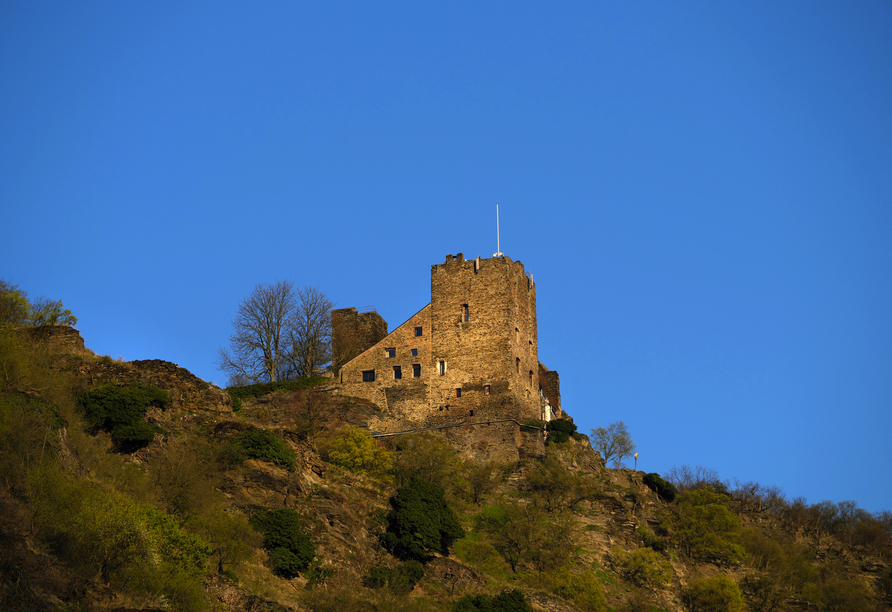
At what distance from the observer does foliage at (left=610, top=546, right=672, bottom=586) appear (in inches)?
1877

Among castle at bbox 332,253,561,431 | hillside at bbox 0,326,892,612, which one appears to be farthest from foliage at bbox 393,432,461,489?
castle at bbox 332,253,561,431

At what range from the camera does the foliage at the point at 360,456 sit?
45875 millimetres

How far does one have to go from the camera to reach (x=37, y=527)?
25.8 metres

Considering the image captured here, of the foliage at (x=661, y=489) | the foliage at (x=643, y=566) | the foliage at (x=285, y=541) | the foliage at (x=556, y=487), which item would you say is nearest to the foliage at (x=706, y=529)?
the foliage at (x=661, y=489)

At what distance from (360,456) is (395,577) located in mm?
9994

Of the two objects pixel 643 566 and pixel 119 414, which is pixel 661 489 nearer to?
pixel 643 566

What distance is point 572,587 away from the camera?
42.9 metres

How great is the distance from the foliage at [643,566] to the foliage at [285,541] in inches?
785

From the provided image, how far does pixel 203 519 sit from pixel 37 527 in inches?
270

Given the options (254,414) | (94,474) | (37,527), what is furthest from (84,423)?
(254,414)

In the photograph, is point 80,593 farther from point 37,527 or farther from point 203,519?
point 203,519

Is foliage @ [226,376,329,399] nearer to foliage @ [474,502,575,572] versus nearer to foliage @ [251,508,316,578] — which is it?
foliage @ [474,502,575,572]

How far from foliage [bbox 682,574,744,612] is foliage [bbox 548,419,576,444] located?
1210cm

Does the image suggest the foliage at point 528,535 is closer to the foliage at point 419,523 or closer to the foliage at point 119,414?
the foliage at point 419,523
